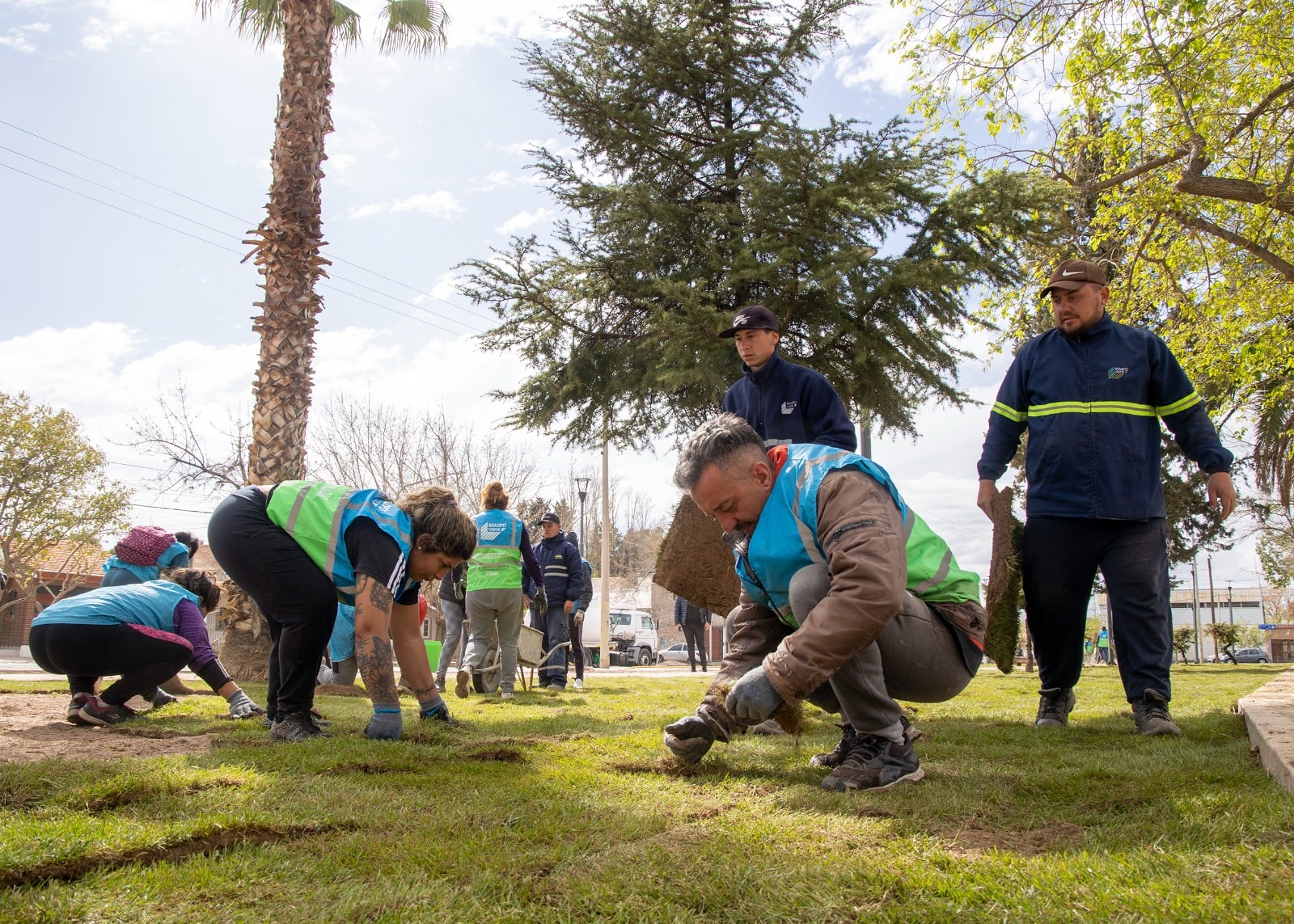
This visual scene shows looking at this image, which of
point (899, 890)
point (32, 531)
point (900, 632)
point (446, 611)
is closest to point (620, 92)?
point (446, 611)

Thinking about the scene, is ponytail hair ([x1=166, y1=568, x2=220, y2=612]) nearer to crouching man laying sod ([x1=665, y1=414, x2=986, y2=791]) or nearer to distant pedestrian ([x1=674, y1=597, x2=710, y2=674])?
crouching man laying sod ([x1=665, y1=414, x2=986, y2=791])

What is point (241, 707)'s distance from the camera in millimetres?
4898

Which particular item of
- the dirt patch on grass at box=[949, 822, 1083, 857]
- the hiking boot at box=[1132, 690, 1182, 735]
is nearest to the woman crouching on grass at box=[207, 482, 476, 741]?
the dirt patch on grass at box=[949, 822, 1083, 857]

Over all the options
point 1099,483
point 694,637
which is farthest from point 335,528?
point 694,637

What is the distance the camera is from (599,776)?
2945mm

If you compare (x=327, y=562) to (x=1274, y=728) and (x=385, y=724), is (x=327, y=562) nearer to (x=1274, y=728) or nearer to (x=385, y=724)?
(x=385, y=724)

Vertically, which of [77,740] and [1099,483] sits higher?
[1099,483]

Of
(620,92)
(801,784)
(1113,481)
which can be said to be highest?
(620,92)

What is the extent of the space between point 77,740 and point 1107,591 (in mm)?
4670

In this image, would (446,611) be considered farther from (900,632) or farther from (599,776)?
(900,632)

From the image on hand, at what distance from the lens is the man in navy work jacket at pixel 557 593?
9.43 meters

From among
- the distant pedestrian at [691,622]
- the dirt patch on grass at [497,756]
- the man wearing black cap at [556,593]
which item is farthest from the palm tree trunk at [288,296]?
the distant pedestrian at [691,622]

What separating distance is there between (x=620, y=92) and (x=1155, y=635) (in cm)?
1022

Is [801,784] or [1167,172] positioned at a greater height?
[1167,172]
